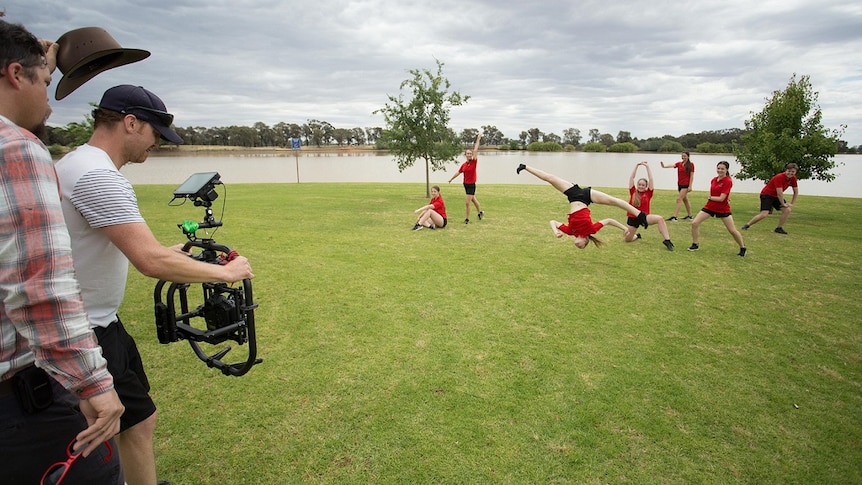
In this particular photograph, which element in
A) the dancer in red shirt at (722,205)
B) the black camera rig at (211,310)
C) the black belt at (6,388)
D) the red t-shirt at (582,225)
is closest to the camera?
the black belt at (6,388)

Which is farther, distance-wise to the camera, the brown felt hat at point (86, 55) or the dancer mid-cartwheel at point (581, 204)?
the dancer mid-cartwheel at point (581, 204)

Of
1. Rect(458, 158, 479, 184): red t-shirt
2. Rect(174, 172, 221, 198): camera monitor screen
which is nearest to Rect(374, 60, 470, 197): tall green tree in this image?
Rect(458, 158, 479, 184): red t-shirt

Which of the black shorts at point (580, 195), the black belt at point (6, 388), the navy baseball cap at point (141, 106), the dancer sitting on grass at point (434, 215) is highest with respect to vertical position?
the navy baseball cap at point (141, 106)

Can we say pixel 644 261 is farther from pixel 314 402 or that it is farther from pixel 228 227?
pixel 228 227

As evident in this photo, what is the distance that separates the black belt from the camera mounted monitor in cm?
168

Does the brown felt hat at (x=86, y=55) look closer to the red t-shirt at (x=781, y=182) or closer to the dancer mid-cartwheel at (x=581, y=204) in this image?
the dancer mid-cartwheel at (x=581, y=204)

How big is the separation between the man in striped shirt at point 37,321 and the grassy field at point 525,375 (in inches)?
72.4

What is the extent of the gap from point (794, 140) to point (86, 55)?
65.6ft

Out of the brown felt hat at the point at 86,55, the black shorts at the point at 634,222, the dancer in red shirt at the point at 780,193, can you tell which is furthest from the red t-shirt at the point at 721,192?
the brown felt hat at the point at 86,55

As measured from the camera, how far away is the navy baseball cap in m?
2.21

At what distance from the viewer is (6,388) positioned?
1.43 meters

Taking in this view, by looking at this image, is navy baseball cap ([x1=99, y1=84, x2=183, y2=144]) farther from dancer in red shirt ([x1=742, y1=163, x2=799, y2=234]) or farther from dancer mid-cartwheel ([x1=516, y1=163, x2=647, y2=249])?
dancer in red shirt ([x1=742, y1=163, x2=799, y2=234])

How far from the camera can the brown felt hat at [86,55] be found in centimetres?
223

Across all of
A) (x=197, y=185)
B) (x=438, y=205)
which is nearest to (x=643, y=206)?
(x=438, y=205)
